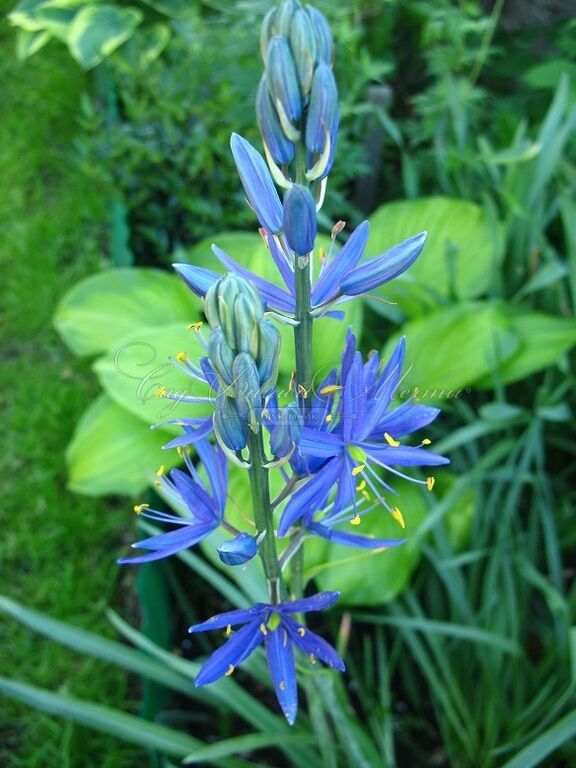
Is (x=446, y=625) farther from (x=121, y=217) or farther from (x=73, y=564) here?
(x=121, y=217)

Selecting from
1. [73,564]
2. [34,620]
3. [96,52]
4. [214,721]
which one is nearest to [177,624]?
[214,721]

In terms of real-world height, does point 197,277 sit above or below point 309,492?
above

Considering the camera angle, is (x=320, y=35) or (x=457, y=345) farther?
(x=457, y=345)

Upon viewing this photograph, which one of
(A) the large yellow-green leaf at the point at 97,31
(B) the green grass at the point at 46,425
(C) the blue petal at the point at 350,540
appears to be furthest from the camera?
(A) the large yellow-green leaf at the point at 97,31

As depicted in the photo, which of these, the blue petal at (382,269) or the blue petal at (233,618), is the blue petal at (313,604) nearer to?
the blue petal at (233,618)

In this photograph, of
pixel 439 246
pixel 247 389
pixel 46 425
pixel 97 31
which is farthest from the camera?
pixel 97 31

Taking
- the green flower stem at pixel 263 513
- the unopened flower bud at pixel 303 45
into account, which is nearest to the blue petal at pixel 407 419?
the green flower stem at pixel 263 513

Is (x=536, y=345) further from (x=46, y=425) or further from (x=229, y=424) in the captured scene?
(x=46, y=425)

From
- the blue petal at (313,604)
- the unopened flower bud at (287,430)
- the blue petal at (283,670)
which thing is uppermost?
the unopened flower bud at (287,430)

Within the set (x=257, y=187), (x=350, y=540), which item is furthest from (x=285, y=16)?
(x=350, y=540)
